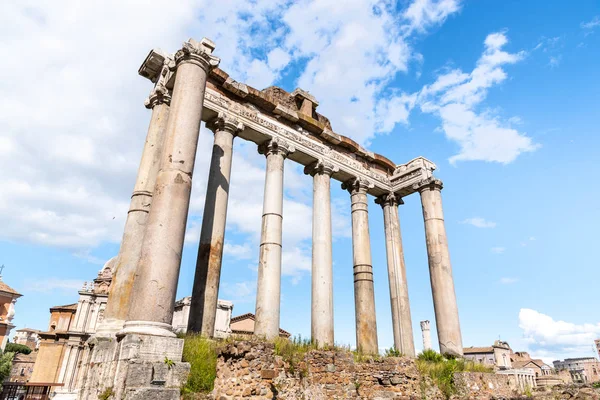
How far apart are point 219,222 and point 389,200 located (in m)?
8.26

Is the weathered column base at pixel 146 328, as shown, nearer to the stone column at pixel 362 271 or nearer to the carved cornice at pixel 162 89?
the carved cornice at pixel 162 89

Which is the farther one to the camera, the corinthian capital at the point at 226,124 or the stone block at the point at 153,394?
the corinthian capital at the point at 226,124

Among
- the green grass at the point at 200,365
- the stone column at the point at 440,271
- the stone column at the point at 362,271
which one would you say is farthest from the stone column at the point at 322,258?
the green grass at the point at 200,365

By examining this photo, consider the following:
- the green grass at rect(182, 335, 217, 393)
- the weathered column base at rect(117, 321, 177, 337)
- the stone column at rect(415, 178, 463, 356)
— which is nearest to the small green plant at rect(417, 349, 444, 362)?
the stone column at rect(415, 178, 463, 356)

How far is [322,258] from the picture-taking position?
1271 cm

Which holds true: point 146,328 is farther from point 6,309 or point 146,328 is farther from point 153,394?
point 6,309

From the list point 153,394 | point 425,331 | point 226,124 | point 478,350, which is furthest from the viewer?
point 478,350

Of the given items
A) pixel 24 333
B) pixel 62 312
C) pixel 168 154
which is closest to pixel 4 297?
pixel 62 312

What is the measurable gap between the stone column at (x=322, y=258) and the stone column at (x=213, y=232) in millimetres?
3282

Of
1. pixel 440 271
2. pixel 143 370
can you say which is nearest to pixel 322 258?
pixel 440 271

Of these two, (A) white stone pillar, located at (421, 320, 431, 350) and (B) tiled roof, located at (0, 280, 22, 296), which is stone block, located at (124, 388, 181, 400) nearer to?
(A) white stone pillar, located at (421, 320, 431, 350)

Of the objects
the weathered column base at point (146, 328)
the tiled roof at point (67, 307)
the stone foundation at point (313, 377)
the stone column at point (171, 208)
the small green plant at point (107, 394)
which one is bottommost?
the small green plant at point (107, 394)

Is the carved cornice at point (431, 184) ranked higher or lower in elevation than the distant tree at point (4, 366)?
higher

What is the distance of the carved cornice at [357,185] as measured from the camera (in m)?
15.5
